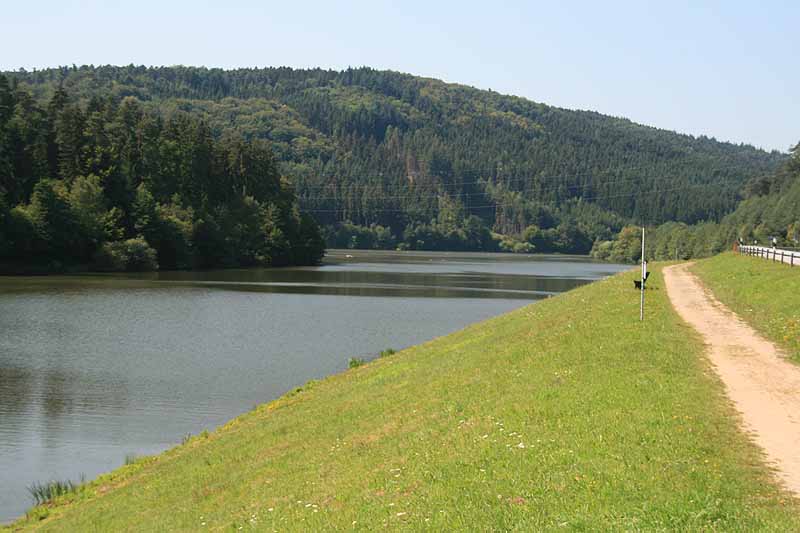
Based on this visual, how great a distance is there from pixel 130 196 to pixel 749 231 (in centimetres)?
8804

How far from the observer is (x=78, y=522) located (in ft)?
55.9

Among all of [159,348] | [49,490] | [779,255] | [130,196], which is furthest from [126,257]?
[49,490]

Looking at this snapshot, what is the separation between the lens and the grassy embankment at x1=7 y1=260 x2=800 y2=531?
11398 mm

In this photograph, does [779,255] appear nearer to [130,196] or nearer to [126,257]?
[126,257]

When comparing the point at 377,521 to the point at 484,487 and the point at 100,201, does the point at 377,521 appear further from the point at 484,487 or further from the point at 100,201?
the point at 100,201

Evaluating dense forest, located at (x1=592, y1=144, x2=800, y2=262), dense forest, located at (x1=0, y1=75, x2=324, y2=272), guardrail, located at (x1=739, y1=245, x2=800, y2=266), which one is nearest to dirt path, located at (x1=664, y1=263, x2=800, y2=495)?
guardrail, located at (x1=739, y1=245, x2=800, y2=266)

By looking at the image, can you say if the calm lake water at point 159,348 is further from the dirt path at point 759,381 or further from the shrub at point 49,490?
the dirt path at point 759,381

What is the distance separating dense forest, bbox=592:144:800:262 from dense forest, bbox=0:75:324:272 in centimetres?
6145

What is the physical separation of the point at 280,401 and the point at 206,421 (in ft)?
8.41

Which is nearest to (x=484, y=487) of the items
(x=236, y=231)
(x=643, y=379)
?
(x=643, y=379)

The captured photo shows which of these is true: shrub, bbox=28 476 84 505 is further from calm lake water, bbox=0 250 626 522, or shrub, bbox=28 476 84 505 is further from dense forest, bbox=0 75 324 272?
dense forest, bbox=0 75 324 272

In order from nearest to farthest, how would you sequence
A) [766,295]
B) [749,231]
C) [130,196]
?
1. [766,295]
2. [130,196]
3. [749,231]

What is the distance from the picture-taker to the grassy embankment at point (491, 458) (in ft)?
37.4

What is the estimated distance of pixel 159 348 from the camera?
43.8 metres
